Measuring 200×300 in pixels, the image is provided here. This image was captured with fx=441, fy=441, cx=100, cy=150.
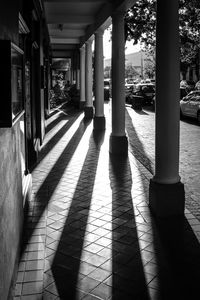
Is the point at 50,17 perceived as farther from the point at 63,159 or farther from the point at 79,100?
the point at 79,100

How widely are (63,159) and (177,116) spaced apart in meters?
4.56

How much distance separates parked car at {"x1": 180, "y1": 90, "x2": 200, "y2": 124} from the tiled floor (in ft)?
34.6

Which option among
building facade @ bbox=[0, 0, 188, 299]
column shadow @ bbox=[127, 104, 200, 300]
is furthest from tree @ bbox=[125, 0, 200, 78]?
column shadow @ bbox=[127, 104, 200, 300]

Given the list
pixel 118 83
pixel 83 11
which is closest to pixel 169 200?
pixel 118 83

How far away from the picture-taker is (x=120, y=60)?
1048 centimetres

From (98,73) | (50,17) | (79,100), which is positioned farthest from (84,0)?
(79,100)

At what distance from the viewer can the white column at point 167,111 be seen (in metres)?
5.89

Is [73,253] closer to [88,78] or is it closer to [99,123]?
[99,123]

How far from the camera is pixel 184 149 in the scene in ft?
38.7

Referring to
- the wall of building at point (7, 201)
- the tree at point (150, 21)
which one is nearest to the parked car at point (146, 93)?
the tree at point (150, 21)

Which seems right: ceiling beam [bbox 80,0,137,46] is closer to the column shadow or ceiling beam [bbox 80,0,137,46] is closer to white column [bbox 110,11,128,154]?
white column [bbox 110,11,128,154]

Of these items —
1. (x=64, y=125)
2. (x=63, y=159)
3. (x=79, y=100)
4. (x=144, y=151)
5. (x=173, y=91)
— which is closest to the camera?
(x=173, y=91)

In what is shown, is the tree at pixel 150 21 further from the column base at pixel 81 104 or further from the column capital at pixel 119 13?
the column capital at pixel 119 13

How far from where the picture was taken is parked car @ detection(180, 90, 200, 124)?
1857 centimetres
